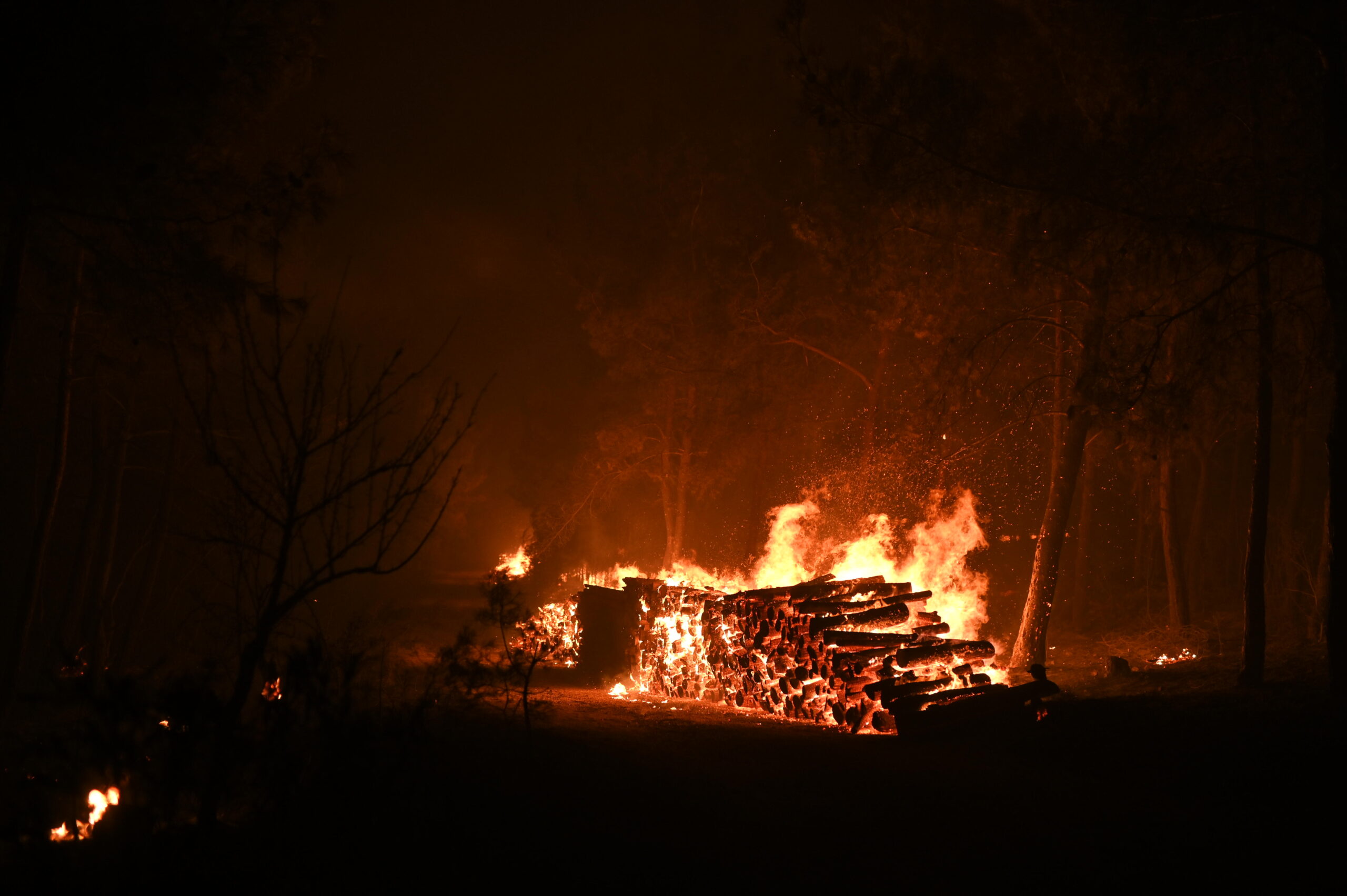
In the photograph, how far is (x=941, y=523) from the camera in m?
15.0

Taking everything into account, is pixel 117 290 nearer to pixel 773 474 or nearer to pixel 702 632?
pixel 702 632

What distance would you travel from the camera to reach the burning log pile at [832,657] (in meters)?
8.84

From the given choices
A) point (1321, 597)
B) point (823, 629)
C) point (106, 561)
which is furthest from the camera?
point (106, 561)

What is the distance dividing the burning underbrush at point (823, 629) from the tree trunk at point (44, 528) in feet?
23.4

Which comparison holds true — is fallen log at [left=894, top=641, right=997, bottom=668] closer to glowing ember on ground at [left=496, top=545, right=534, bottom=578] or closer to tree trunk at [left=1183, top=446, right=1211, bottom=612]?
tree trunk at [left=1183, top=446, right=1211, bottom=612]

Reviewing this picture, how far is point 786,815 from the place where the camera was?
545cm

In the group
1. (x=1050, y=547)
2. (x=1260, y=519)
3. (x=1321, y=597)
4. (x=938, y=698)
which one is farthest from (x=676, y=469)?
(x=938, y=698)

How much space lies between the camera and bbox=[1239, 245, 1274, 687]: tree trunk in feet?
31.4

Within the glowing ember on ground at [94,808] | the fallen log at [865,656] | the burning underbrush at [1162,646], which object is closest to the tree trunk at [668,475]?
the burning underbrush at [1162,646]

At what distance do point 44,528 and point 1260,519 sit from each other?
15379 mm

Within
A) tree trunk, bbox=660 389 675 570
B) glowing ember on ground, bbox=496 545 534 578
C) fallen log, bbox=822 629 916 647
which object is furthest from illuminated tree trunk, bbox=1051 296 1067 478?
glowing ember on ground, bbox=496 545 534 578

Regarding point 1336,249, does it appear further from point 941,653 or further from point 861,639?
point 861,639

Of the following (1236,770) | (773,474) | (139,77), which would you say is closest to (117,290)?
(139,77)

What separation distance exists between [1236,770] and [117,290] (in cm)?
1227
